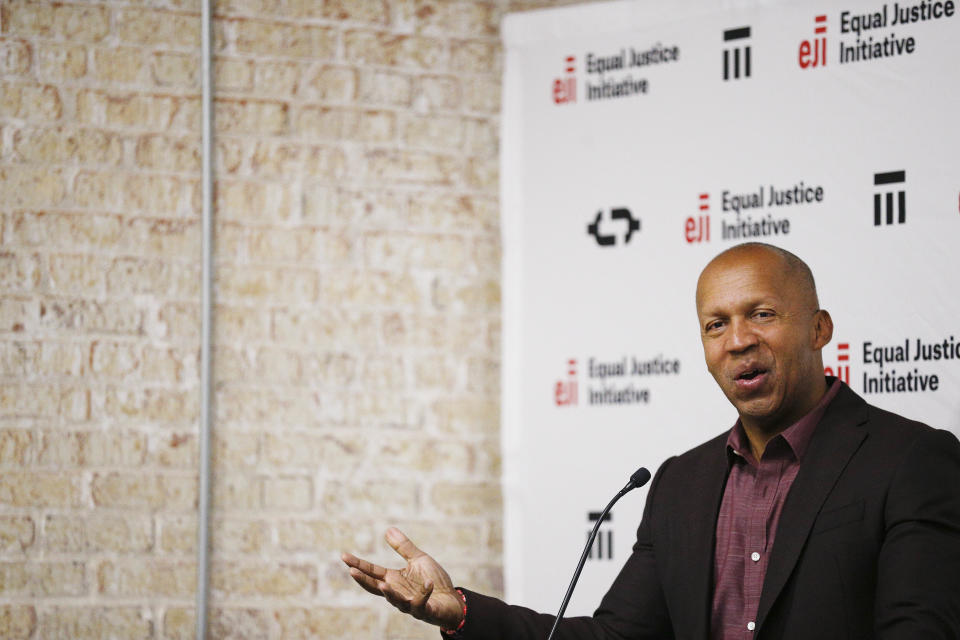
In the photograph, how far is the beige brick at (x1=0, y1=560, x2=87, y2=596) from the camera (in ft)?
11.4

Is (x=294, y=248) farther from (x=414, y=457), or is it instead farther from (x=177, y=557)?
(x=177, y=557)

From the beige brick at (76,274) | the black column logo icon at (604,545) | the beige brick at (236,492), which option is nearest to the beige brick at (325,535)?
the beige brick at (236,492)

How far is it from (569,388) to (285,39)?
4.82ft

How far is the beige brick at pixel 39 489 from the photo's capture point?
3520 mm

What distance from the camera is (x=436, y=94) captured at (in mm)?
3889

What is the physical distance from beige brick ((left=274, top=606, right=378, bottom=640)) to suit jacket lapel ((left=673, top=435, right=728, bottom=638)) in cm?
134

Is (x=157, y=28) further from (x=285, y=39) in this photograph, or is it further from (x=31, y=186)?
(x=31, y=186)

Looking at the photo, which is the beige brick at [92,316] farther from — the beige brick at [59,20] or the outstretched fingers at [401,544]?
the outstretched fingers at [401,544]

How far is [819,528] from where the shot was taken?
2375 millimetres

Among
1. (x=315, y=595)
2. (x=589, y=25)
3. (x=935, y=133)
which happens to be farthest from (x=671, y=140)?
(x=315, y=595)

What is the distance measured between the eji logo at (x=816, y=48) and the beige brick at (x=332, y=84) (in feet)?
4.68

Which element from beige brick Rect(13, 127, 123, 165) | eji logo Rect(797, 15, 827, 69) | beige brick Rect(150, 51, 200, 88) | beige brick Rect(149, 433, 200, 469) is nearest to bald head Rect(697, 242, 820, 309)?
eji logo Rect(797, 15, 827, 69)

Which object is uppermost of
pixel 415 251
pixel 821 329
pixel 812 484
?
pixel 415 251

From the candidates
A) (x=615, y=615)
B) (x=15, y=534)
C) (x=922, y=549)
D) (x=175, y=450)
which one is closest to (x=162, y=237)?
(x=175, y=450)
